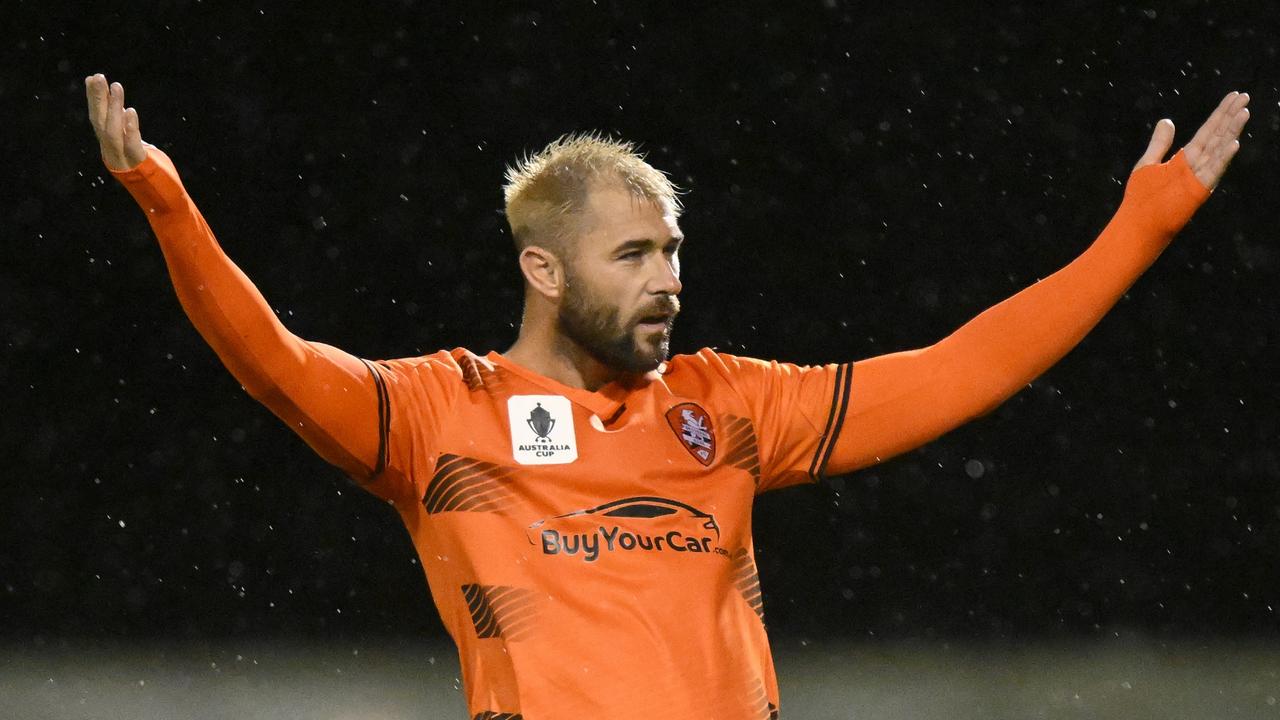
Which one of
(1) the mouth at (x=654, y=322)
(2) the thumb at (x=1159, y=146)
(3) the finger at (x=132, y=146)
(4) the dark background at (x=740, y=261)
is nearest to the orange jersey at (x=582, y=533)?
(1) the mouth at (x=654, y=322)

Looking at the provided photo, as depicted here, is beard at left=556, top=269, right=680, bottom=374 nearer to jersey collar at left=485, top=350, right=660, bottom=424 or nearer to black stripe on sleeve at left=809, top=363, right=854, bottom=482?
jersey collar at left=485, top=350, right=660, bottom=424

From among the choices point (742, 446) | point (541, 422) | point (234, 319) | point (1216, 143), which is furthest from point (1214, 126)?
point (234, 319)

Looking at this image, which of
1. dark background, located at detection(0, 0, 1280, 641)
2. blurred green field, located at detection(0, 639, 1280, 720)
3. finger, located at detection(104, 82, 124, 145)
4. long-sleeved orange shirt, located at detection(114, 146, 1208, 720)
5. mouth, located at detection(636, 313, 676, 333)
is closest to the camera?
finger, located at detection(104, 82, 124, 145)

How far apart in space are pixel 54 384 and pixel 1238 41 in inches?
139

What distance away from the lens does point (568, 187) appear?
→ 2.28 meters

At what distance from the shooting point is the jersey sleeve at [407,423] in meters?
2.08

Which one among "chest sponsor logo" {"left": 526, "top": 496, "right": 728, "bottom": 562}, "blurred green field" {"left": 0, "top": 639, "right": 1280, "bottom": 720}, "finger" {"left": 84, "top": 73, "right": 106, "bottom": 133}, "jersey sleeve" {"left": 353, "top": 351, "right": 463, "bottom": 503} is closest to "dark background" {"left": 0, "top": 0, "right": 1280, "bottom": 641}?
"blurred green field" {"left": 0, "top": 639, "right": 1280, "bottom": 720}

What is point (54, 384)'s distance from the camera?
3936 millimetres

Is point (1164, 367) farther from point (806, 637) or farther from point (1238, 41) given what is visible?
point (806, 637)

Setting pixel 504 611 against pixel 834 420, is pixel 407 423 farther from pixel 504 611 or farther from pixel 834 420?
pixel 834 420

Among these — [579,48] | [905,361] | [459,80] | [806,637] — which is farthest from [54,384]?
[905,361]

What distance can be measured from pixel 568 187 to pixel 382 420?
487mm

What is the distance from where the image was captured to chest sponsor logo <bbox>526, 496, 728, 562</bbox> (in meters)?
2.07

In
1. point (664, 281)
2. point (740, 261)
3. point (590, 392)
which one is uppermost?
point (740, 261)
